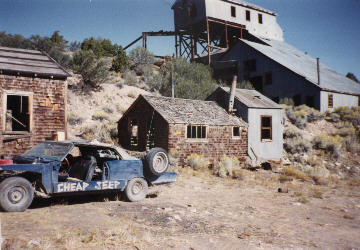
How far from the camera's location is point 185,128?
55.1 ft

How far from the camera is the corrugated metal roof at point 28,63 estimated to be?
13.2 meters

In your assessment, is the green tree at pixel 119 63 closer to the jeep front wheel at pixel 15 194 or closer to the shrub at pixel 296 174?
the shrub at pixel 296 174

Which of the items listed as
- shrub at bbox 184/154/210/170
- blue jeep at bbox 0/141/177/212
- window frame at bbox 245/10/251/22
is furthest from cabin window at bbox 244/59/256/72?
blue jeep at bbox 0/141/177/212

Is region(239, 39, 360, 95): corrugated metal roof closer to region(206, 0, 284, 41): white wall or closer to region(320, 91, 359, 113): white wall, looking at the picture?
region(320, 91, 359, 113): white wall

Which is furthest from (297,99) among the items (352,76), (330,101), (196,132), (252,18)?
(352,76)

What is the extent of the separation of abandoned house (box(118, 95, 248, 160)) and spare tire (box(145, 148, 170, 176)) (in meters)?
7.52

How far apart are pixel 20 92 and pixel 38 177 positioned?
320 inches

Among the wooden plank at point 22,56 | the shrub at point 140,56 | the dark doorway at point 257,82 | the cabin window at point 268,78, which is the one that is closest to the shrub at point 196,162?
the wooden plank at point 22,56

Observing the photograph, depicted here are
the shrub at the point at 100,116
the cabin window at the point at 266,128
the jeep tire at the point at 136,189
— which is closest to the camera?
the jeep tire at the point at 136,189

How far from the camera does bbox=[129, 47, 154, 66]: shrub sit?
39.1 m

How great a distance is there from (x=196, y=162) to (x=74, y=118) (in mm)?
12458

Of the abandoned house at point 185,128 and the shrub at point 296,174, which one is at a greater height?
the abandoned house at point 185,128

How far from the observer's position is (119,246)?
4.73 metres

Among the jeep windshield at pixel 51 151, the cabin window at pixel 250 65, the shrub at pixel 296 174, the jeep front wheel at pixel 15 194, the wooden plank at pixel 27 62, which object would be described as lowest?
the shrub at pixel 296 174
